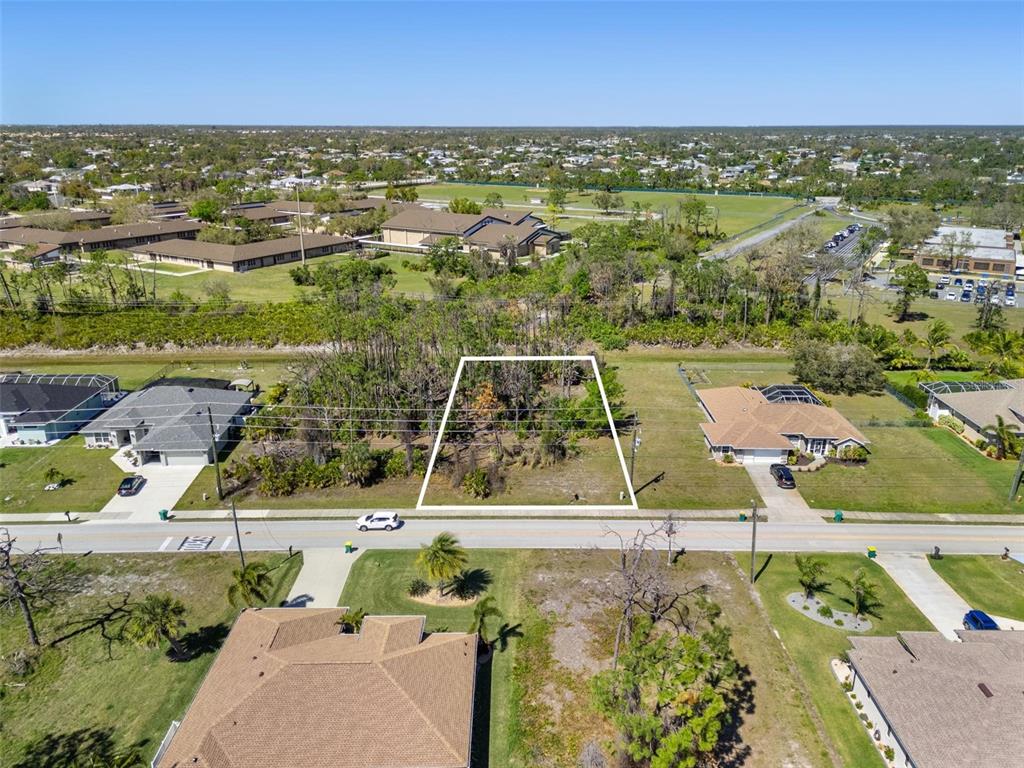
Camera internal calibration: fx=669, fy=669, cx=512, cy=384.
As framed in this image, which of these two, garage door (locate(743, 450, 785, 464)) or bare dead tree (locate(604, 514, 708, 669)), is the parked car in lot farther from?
garage door (locate(743, 450, 785, 464))

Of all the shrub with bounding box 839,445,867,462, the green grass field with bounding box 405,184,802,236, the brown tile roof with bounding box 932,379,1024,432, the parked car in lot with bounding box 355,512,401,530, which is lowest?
the parked car in lot with bounding box 355,512,401,530

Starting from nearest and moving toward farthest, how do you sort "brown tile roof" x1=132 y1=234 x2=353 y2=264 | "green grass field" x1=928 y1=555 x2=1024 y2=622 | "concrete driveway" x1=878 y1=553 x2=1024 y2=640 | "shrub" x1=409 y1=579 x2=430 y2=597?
1. "concrete driveway" x1=878 y1=553 x2=1024 y2=640
2. "green grass field" x1=928 y1=555 x2=1024 y2=622
3. "shrub" x1=409 y1=579 x2=430 y2=597
4. "brown tile roof" x1=132 y1=234 x2=353 y2=264

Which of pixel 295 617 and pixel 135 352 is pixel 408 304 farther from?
pixel 295 617

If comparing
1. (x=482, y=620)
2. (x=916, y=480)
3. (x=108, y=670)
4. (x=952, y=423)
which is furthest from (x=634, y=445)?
(x=108, y=670)

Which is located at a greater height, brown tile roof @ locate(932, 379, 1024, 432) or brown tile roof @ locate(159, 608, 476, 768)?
brown tile roof @ locate(932, 379, 1024, 432)

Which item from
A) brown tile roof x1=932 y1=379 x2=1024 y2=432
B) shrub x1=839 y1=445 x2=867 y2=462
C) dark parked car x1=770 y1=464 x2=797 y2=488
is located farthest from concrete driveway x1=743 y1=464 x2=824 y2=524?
brown tile roof x1=932 y1=379 x2=1024 y2=432

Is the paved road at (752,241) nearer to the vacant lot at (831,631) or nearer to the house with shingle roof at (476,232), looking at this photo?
the house with shingle roof at (476,232)

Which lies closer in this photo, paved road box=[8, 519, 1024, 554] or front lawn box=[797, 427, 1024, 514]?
paved road box=[8, 519, 1024, 554]

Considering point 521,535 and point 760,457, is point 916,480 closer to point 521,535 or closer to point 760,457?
→ point 760,457
